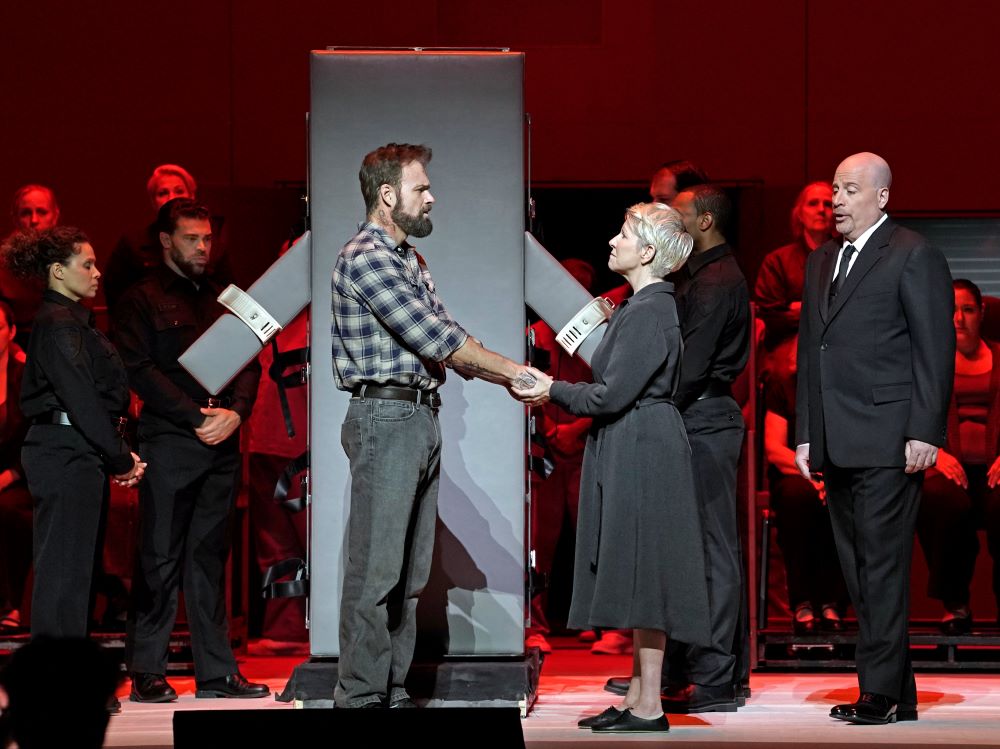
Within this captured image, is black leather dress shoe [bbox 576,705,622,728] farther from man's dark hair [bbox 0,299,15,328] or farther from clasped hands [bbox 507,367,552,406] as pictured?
man's dark hair [bbox 0,299,15,328]

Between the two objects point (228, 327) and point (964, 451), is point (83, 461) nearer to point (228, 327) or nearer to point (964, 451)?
point (228, 327)

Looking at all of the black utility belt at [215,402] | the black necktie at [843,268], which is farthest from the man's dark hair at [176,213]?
the black necktie at [843,268]

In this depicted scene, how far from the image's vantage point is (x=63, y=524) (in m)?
4.61

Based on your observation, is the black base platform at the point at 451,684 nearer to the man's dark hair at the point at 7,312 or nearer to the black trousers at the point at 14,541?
the black trousers at the point at 14,541

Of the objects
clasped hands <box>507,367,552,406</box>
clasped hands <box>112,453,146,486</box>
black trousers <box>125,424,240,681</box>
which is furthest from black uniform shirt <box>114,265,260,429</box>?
clasped hands <box>507,367,552,406</box>

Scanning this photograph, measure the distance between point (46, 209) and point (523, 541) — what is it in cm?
292

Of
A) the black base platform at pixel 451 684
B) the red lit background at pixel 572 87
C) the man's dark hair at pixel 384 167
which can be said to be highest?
the red lit background at pixel 572 87

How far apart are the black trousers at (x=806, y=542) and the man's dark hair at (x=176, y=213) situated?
8.06 feet

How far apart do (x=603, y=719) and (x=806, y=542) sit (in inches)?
69.3

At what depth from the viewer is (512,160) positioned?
4598mm

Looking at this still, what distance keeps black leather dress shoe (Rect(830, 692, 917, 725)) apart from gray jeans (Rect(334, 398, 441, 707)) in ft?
4.44

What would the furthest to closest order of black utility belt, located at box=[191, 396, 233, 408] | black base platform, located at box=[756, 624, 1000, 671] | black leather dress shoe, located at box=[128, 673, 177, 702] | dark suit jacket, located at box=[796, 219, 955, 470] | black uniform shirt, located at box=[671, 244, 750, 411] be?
black base platform, located at box=[756, 624, 1000, 671], black utility belt, located at box=[191, 396, 233, 408], black leather dress shoe, located at box=[128, 673, 177, 702], black uniform shirt, located at box=[671, 244, 750, 411], dark suit jacket, located at box=[796, 219, 955, 470]

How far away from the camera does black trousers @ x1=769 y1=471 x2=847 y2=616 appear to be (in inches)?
223

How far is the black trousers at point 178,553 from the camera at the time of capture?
4855 millimetres
